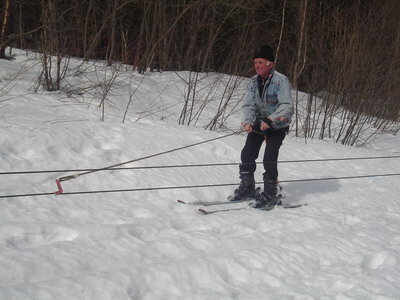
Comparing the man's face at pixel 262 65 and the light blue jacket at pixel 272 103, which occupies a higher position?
the man's face at pixel 262 65

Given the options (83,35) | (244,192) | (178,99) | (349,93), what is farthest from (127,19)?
(244,192)

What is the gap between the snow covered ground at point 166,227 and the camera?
2.65 meters

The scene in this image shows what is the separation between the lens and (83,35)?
11406 millimetres

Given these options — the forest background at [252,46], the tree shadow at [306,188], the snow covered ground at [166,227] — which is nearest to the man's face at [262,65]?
the snow covered ground at [166,227]

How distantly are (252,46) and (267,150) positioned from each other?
8.08 m

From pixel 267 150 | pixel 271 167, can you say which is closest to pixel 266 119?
pixel 267 150

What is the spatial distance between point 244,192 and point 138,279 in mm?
2175

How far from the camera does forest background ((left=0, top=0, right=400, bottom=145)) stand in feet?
27.9

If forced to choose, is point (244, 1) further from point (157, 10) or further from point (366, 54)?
point (366, 54)

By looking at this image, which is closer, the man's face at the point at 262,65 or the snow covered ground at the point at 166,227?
the snow covered ground at the point at 166,227

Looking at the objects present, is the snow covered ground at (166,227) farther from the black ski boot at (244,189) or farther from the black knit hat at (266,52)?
the black knit hat at (266,52)

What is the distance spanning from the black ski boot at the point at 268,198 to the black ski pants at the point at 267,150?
58mm

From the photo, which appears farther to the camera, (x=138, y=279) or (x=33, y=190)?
(x=33, y=190)

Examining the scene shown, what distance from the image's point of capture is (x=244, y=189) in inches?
181
